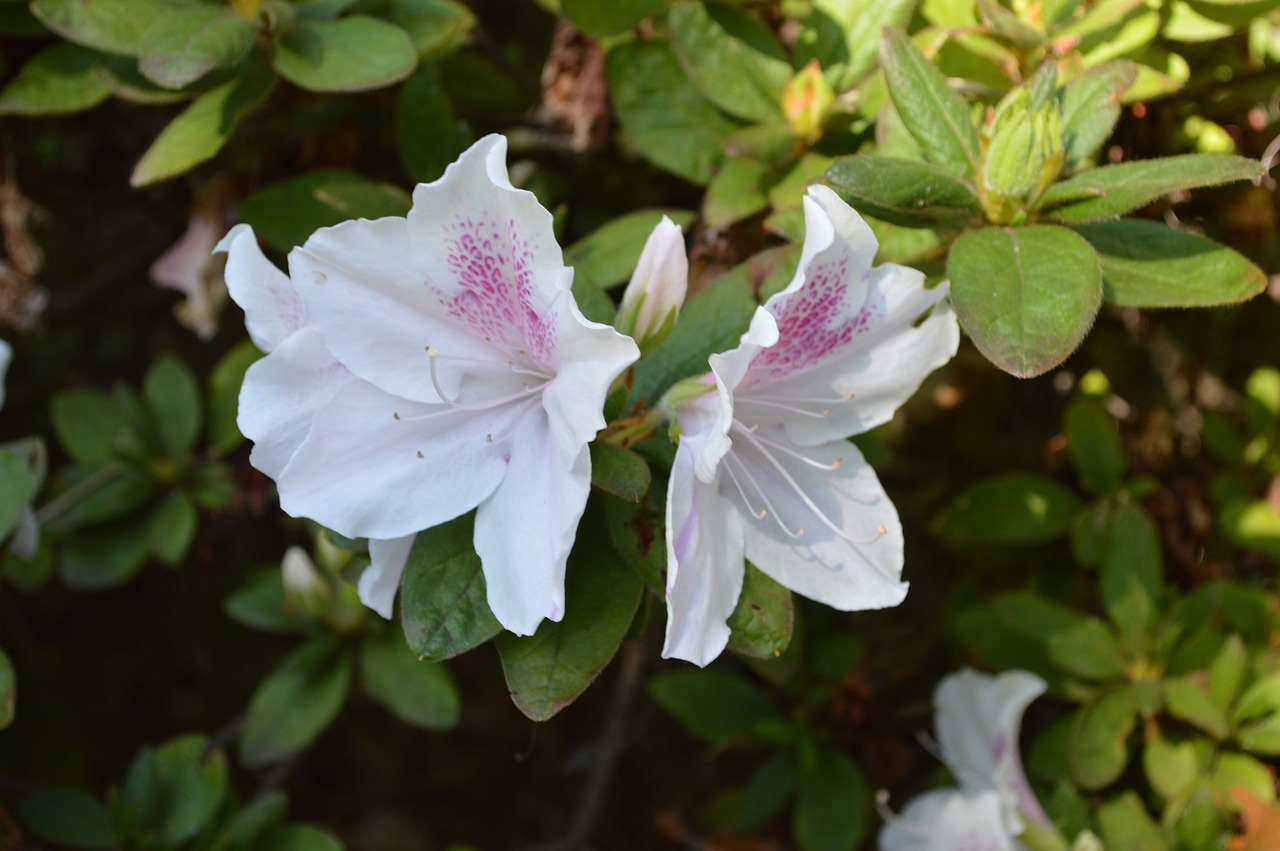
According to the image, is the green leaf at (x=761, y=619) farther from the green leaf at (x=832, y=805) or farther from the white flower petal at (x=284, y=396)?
the green leaf at (x=832, y=805)

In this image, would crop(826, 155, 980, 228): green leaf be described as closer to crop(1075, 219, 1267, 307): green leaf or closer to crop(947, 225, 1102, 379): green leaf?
crop(947, 225, 1102, 379): green leaf

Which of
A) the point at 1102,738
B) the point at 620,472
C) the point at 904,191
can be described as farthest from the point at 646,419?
the point at 1102,738

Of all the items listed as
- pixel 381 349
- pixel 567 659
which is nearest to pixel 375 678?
pixel 567 659

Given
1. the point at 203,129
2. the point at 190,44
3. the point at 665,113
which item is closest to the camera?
the point at 190,44

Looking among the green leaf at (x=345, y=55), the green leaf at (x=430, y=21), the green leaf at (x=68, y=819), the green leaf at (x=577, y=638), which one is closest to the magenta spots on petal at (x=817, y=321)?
the green leaf at (x=577, y=638)

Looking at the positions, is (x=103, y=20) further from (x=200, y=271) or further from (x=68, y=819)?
(x=68, y=819)

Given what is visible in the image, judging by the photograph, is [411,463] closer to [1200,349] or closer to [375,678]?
[375,678]

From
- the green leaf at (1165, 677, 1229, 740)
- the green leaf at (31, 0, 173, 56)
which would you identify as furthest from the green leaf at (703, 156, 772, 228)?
the green leaf at (1165, 677, 1229, 740)
